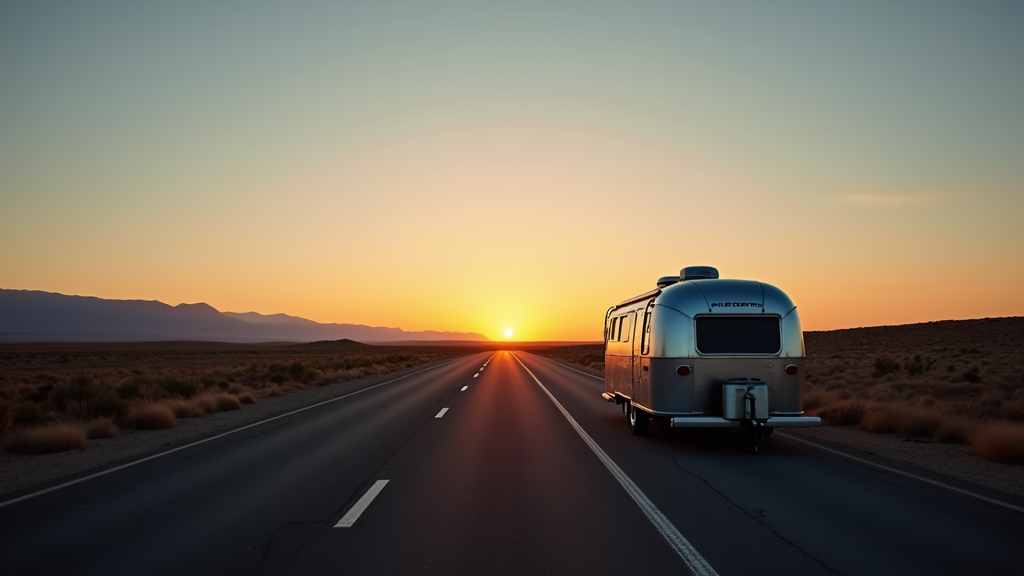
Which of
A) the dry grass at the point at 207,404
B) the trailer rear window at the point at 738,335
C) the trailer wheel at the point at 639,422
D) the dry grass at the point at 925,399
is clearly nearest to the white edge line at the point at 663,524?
the trailer wheel at the point at 639,422

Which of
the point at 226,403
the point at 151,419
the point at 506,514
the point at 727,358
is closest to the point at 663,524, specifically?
the point at 506,514

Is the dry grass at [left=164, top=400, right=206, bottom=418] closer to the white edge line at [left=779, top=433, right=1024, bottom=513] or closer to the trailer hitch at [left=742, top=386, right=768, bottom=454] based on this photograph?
the trailer hitch at [left=742, top=386, right=768, bottom=454]

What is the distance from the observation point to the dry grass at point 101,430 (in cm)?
1404

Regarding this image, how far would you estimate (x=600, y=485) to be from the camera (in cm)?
854

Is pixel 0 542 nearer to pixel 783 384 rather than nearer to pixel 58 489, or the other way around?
pixel 58 489

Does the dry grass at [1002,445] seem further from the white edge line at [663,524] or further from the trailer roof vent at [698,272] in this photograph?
the white edge line at [663,524]

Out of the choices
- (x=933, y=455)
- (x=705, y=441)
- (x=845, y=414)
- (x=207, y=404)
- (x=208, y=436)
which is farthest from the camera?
(x=207, y=404)

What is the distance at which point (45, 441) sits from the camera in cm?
1206

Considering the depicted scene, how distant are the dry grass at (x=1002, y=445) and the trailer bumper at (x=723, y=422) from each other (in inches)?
99.1

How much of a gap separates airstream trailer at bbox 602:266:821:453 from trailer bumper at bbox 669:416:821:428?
0.02m

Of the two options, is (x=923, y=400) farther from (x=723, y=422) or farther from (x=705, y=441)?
(x=723, y=422)

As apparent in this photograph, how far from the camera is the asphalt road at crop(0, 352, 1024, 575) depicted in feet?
18.1

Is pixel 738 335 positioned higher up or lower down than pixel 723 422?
higher up

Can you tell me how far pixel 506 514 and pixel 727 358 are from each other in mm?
5780
